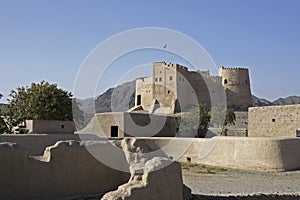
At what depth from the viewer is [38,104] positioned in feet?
78.9

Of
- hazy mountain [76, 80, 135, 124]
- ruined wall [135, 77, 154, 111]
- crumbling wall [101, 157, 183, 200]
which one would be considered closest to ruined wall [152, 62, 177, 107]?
ruined wall [135, 77, 154, 111]

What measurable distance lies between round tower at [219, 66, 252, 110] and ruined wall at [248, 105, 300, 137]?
23716mm

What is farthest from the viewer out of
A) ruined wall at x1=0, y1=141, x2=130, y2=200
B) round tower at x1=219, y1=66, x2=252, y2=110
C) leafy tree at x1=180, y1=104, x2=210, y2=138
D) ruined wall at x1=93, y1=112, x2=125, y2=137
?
round tower at x1=219, y1=66, x2=252, y2=110

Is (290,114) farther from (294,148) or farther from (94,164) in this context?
(94,164)

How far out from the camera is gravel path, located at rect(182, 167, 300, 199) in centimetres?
1194

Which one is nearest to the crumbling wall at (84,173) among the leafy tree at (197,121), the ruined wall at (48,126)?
the ruined wall at (48,126)

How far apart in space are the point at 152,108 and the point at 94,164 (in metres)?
33.1

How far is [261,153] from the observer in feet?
56.6

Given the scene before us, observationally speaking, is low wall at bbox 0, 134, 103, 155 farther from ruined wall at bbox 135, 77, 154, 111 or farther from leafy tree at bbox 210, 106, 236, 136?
ruined wall at bbox 135, 77, 154, 111

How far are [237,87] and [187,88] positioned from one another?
265 inches

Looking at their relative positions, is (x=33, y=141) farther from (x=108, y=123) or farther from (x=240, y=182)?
(x=108, y=123)

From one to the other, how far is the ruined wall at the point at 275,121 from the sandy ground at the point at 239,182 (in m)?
5.92

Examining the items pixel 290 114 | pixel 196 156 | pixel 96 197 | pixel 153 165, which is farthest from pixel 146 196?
pixel 290 114

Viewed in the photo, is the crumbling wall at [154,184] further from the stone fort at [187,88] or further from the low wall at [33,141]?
the stone fort at [187,88]
